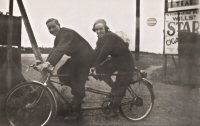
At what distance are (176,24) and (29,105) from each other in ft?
8.03

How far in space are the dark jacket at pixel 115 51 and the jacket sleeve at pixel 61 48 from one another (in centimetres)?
38

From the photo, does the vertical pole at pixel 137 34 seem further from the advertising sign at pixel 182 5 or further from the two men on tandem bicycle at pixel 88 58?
the advertising sign at pixel 182 5

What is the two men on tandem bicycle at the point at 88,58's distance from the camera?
12.0 feet

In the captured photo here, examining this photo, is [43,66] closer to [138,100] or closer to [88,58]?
[88,58]

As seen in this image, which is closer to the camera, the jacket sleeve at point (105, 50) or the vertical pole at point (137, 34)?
the jacket sleeve at point (105, 50)

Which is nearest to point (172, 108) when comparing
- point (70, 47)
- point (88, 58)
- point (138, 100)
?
point (138, 100)

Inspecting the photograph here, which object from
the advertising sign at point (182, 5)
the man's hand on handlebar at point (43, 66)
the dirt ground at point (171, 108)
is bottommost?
the dirt ground at point (171, 108)

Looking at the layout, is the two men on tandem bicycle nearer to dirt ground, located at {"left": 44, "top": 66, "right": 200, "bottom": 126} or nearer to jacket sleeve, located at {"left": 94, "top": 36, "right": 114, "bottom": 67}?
jacket sleeve, located at {"left": 94, "top": 36, "right": 114, "bottom": 67}

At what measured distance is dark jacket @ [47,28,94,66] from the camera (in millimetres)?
3514

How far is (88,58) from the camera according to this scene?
3.77 meters

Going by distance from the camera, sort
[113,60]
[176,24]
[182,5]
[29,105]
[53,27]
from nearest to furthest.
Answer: [29,105]
[53,27]
[113,60]
[182,5]
[176,24]

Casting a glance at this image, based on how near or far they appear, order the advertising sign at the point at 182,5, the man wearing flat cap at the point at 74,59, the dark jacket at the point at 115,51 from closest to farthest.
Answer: the man wearing flat cap at the point at 74,59, the dark jacket at the point at 115,51, the advertising sign at the point at 182,5

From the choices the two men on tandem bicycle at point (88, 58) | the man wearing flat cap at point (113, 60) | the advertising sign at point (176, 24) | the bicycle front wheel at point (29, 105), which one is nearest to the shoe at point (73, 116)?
the two men on tandem bicycle at point (88, 58)

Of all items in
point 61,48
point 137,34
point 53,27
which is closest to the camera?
point 61,48
